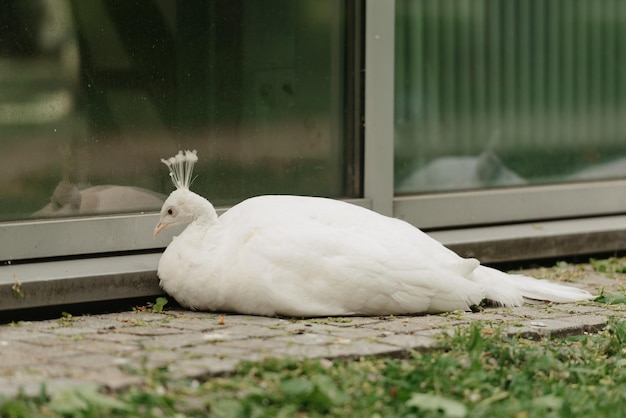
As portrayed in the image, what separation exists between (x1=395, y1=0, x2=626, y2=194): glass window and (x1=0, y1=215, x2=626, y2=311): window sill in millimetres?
457

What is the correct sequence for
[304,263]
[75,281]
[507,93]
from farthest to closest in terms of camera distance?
[507,93]
[75,281]
[304,263]

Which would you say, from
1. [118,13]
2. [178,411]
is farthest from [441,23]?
[178,411]

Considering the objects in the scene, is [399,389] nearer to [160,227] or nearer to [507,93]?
[160,227]

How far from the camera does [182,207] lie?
19.9ft

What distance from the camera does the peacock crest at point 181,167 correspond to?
6.11 metres

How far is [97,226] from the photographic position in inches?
251

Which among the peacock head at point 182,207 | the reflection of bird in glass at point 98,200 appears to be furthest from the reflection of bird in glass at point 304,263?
the reflection of bird in glass at point 98,200

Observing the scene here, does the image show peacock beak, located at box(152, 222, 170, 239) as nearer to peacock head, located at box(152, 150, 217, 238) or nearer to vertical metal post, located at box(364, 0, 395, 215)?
peacock head, located at box(152, 150, 217, 238)

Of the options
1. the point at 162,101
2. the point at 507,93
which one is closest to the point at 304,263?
the point at 162,101

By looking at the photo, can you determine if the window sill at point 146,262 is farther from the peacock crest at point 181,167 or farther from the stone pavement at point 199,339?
the peacock crest at point 181,167

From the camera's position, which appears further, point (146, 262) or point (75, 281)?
point (146, 262)

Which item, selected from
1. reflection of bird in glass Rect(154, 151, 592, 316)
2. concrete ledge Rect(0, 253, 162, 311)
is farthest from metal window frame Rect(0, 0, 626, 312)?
reflection of bird in glass Rect(154, 151, 592, 316)

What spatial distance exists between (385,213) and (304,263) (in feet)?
6.28

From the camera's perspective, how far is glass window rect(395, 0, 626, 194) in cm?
786
